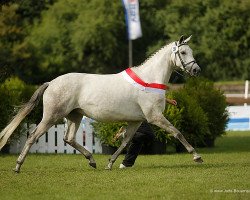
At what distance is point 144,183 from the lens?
13.2 meters

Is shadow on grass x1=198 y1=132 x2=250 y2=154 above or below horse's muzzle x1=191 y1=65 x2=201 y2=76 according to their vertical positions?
below

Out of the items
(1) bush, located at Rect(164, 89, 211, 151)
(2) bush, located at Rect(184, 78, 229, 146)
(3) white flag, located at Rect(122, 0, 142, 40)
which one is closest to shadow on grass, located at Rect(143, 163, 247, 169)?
(1) bush, located at Rect(164, 89, 211, 151)

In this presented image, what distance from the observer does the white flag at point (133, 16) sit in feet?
130

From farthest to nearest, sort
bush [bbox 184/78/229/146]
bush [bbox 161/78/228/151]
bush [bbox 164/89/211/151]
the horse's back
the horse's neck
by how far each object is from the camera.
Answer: bush [bbox 184/78/229/146]
bush [bbox 164/89/211/151]
bush [bbox 161/78/228/151]
the horse's neck
the horse's back

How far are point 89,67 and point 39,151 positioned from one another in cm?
3871

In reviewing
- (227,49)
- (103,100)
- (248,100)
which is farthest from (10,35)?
(103,100)

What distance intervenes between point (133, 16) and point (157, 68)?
957 inches

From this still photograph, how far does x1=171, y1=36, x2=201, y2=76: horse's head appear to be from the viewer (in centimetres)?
1581

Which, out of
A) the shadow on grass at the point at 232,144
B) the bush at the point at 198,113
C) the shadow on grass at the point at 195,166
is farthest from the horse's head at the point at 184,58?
the shadow on grass at the point at 232,144

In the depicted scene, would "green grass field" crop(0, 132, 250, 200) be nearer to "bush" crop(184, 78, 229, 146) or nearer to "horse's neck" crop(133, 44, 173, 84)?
"horse's neck" crop(133, 44, 173, 84)

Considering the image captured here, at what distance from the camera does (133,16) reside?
4009cm

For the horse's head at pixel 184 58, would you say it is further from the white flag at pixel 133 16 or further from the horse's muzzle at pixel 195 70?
the white flag at pixel 133 16

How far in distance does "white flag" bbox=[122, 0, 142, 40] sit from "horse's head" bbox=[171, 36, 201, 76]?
23757 mm

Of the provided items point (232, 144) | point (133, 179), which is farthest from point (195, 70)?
point (232, 144)
